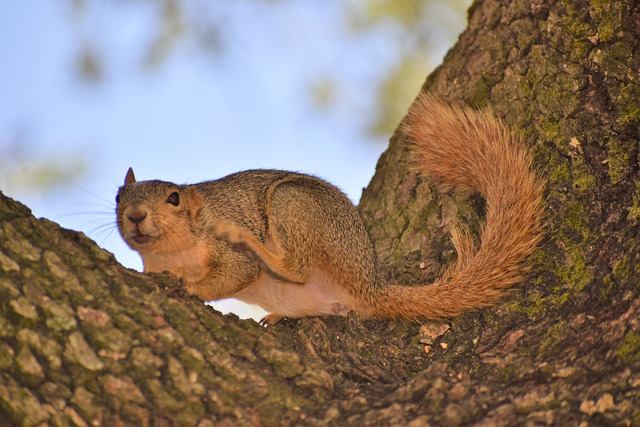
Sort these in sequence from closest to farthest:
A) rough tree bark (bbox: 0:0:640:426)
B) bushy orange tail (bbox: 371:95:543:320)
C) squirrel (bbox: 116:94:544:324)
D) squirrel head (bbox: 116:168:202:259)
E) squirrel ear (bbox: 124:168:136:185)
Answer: rough tree bark (bbox: 0:0:640:426) < bushy orange tail (bbox: 371:95:543:320) < squirrel (bbox: 116:94:544:324) < squirrel head (bbox: 116:168:202:259) < squirrel ear (bbox: 124:168:136:185)

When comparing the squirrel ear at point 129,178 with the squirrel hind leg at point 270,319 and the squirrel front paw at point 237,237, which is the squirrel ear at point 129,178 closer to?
the squirrel front paw at point 237,237

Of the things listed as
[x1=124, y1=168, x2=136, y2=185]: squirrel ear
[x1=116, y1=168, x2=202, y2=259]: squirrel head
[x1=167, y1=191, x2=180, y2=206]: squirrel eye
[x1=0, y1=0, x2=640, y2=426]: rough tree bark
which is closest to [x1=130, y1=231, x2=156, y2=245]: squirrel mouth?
[x1=116, y1=168, x2=202, y2=259]: squirrel head

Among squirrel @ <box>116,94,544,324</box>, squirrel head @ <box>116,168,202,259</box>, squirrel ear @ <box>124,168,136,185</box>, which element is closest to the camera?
squirrel @ <box>116,94,544,324</box>

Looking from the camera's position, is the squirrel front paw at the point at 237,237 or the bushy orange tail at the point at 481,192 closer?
the bushy orange tail at the point at 481,192

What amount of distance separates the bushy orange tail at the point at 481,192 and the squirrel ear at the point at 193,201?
91cm

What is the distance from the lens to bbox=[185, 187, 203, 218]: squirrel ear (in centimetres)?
343

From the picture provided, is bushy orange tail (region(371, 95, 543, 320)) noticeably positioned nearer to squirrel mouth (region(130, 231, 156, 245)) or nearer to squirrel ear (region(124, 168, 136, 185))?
squirrel mouth (region(130, 231, 156, 245))

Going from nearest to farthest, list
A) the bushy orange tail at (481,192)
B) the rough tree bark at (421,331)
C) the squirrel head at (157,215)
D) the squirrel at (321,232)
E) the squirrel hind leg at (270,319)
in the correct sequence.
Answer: the rough tree bark at (421,331), the bushy orange tail at (481,192), the squirrel at (321,232), the squirrel head at (157,215), the squirrel hind leg at (270,319)

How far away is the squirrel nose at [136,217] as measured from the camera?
3197mm

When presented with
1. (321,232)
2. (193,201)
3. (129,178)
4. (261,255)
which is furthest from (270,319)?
(129,178)

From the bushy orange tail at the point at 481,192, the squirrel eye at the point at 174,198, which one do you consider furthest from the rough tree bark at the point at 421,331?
the squirrel eye at the point at 174,198

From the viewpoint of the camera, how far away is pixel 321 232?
334 centimetres

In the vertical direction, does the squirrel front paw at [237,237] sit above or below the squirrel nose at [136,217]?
below

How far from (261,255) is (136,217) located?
0.54 meters
